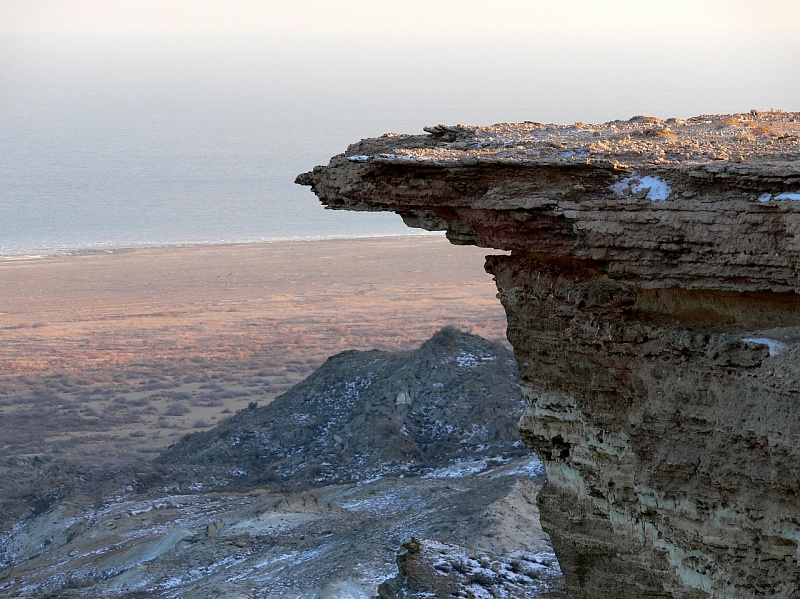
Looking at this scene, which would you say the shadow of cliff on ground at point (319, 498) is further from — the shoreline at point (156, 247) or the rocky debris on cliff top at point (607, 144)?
the shoreline at point (156, 247)

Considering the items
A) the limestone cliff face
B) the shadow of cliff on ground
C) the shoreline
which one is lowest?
the shadow of cliff on ground

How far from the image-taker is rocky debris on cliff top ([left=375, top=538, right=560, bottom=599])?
41.3 feet

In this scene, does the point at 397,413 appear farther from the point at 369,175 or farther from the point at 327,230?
the point at 327,230

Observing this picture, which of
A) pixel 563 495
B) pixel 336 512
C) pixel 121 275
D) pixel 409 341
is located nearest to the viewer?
pixel 563 495

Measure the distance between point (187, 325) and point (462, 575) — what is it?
25430mm

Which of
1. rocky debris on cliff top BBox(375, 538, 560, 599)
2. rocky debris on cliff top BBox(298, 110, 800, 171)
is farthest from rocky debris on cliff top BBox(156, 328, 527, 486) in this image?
rocky debris on cliff top BBox(298, 110, 800, 171)

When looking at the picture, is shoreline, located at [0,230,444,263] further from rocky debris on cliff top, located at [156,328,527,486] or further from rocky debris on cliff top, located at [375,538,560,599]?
rocky debris on cliff top, located at [375,538,560,599]

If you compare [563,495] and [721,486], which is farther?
[563,495]

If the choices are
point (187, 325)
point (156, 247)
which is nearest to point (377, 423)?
point (187, 325)

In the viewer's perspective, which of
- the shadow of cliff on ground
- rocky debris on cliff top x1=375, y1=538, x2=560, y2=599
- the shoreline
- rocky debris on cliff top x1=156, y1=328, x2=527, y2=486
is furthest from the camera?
the shoreline

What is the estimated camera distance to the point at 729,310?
8.56 metres

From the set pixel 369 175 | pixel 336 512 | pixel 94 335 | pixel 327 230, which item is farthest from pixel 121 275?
pixel 369 175

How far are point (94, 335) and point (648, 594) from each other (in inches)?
1124

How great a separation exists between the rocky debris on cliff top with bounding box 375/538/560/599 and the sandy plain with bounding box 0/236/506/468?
38.3 ft
